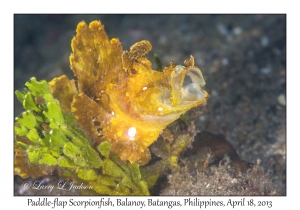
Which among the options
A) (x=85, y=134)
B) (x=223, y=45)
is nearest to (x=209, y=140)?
(x=85, y=134)

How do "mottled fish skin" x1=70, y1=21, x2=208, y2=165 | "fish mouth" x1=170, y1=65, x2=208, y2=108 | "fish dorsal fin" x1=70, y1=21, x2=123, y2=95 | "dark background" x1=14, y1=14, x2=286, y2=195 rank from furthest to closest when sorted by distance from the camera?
"dark background" x1=14, y1=14, x2=286, y2=195 → "fish dorsal fin" x1=70, y1=21, x2=123, y2=95 → "mottled fish skin" x1=70, y1=21, x2=208, y2=165 → "fish mouth" x1=170, y1=65, x2=208, y2=108

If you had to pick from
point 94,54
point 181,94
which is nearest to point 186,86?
point 181,94

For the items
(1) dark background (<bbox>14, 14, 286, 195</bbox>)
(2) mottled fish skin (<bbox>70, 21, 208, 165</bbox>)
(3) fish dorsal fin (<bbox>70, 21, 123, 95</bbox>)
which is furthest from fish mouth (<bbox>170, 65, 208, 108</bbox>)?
(1) dark background (<bbox>14, 14, 286, 195</bbox>)

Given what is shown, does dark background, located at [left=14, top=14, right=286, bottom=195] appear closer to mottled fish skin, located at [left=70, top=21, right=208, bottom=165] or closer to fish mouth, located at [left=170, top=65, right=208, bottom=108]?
mottled fish skin, located at [left=70, top=21, right=208, bottom=165]

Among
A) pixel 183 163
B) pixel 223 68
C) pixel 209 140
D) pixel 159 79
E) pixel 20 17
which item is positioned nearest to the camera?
pixel 159 79

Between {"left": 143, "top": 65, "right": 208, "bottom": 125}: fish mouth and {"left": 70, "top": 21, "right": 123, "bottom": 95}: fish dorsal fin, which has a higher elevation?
{"left": 70, "top": 21, "right": 123, "bottom": 95}: fish dorsal fin

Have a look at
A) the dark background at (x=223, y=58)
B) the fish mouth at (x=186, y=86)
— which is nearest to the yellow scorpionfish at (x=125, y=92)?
the fish mouth at (x=186, y=86)

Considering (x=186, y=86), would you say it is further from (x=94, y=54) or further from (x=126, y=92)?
(x=94, y=54)

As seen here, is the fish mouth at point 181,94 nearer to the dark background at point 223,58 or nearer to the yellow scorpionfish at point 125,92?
the yellow scorpionfish at point 125,92
